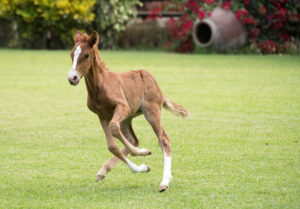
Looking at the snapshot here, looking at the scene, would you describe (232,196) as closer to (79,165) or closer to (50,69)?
(79,165)

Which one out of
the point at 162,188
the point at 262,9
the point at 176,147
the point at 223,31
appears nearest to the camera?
the point at 162,188

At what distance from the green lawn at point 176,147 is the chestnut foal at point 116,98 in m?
0.34

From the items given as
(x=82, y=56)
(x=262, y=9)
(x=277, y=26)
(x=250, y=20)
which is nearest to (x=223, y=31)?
(x=250, y=20)

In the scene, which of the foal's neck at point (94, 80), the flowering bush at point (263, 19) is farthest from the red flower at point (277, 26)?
the foal's neck at point (94, 80)

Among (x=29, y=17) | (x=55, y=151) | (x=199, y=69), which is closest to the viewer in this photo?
(x=55, y=151)

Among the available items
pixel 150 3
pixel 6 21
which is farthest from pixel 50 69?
pixel 150 3

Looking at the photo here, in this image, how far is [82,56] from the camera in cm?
565

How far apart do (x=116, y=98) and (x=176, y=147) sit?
2.12 m

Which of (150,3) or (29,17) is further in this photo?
(150,3)

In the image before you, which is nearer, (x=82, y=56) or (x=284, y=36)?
(x=82, y=56)

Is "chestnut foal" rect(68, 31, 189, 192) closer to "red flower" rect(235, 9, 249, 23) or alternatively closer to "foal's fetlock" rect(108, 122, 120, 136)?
"foal's fetlock" rect(108, 122, 120, 136)

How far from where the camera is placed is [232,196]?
5512 mm

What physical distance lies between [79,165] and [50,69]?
431 inches

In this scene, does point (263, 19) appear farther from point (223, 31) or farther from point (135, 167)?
point (135, 167)
